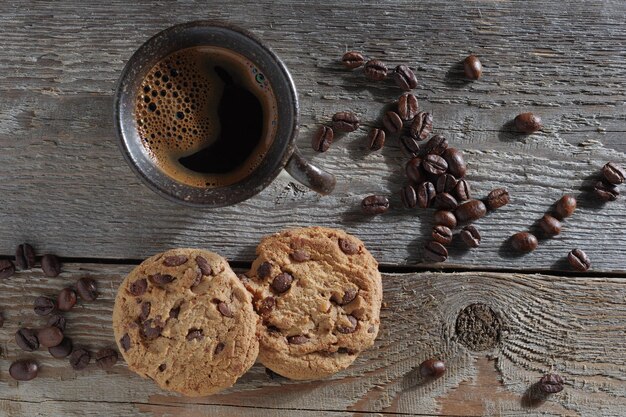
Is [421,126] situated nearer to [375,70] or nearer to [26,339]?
[375,70]

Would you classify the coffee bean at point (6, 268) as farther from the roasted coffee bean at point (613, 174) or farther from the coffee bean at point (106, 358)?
the roasted coffee bean at point (613, 174)

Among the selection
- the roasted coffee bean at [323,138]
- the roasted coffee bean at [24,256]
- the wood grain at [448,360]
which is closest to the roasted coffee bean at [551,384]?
the wood grain at [448,360]

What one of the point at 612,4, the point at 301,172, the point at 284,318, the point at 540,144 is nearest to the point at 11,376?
the point at 284,318

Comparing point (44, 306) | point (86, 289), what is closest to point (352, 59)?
point (86, 289)

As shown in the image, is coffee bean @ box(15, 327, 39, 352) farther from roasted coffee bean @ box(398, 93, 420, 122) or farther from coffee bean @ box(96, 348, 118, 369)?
roasted coffee bean @ box(398, 93, 420, 122)

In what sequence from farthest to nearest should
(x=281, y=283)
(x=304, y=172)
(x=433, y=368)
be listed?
(x=433, y=368) → (x=281, y=283) → (x=304, y=172)

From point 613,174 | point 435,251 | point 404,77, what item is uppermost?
point 404,77

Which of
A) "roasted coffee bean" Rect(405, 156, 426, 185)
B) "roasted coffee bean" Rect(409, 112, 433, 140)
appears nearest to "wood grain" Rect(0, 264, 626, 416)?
"roasted coffee bean" Rect(405, 156, 426, 185)
